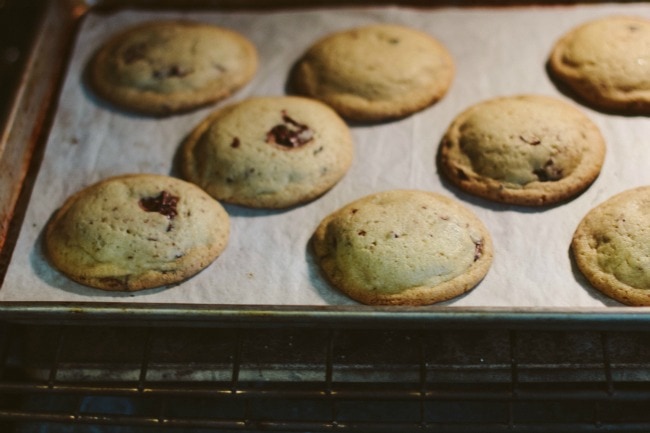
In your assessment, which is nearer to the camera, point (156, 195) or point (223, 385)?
point (223, 385)

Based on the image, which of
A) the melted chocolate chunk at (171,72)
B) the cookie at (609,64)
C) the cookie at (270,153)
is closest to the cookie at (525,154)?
the cookie at (609,64)

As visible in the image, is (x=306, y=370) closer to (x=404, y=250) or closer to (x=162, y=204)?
(x=404, y=250)

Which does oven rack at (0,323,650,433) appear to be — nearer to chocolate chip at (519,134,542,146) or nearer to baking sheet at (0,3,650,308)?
baking sheet at (0,3,650,308)

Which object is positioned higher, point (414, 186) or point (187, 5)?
point (187, 5)

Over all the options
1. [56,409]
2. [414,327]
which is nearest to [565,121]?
[414,327]

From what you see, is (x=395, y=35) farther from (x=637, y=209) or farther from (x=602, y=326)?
(x=602, y=326)

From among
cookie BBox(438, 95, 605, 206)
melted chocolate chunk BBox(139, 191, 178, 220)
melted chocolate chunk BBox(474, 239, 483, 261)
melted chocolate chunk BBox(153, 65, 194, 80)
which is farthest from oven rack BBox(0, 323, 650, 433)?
melted chocolate chunk BBox(153, 65, 194, 80)

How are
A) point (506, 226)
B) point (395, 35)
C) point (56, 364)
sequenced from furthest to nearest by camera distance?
point (395, 35) → point (506, 226) → point (56, 364)
